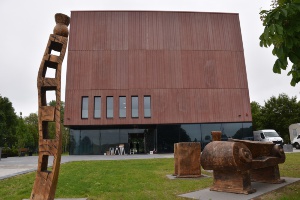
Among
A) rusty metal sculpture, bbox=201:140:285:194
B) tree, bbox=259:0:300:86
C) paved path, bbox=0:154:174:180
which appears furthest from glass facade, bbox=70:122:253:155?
tree, bbox=259:0:300:86

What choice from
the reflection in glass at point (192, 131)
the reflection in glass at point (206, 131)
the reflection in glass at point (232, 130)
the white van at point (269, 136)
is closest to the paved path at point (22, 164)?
the reflection in glass at point (192, 131)

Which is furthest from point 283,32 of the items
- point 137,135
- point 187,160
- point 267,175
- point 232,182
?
point 137,135

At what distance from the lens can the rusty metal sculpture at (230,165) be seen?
17.3 ft

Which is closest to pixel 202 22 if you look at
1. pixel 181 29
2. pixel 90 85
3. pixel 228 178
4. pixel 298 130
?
pixel 181 29

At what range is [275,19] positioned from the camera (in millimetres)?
3182

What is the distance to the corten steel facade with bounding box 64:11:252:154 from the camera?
2861cm

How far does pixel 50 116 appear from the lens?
405 cm

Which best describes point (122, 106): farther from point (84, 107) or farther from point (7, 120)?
point (7, 120)

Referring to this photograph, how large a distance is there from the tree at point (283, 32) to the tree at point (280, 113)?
44.6 m

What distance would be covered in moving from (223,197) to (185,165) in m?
3.33

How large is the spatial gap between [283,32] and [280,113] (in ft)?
151

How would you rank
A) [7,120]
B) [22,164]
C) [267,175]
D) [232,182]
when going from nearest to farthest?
[232,182] < [267,175] < [22,164] < [7,120]

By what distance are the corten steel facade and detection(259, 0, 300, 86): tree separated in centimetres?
2512

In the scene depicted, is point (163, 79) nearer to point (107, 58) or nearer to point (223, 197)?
point (107, 58)
